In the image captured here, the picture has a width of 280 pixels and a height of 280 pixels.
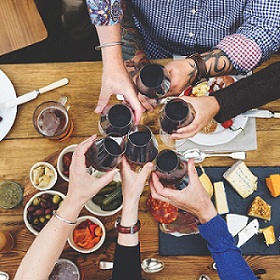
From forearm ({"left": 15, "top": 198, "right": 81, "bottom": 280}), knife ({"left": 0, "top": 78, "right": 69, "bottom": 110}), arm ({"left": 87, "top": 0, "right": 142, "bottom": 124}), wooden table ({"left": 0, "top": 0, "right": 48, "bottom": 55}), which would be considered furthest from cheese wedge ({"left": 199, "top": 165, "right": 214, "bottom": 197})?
wooden table ({"left": 0, "top": 0, "right": 48, "bottom": 55})

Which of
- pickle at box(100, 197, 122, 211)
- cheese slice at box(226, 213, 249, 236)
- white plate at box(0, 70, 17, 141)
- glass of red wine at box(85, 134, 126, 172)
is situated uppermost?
glass of red wine at box(85, 134, 126, 172)

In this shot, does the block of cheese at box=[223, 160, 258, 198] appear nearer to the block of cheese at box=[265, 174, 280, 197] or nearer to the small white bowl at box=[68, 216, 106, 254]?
the block of cheese at box=[265, 174, 280, 197]

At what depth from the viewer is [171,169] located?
3.87ft

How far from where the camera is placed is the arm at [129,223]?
1198 millimetres

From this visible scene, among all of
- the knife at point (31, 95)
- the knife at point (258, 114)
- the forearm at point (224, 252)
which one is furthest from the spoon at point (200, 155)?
the knife at point (31, 95)

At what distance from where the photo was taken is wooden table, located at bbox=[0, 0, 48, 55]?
1684 mm

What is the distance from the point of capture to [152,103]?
53.5 inches

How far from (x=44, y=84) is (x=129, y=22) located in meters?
0.39

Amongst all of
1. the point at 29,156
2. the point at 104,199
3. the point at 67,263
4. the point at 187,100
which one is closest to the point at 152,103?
the point at 187,100

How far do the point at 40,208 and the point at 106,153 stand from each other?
0.40m

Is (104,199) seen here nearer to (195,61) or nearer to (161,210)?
(161,210)

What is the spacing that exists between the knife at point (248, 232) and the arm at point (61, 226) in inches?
22.4

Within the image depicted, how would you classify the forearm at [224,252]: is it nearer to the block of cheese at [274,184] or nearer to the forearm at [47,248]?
the block of cheese at [274,184]

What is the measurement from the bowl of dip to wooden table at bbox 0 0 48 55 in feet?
1.85
